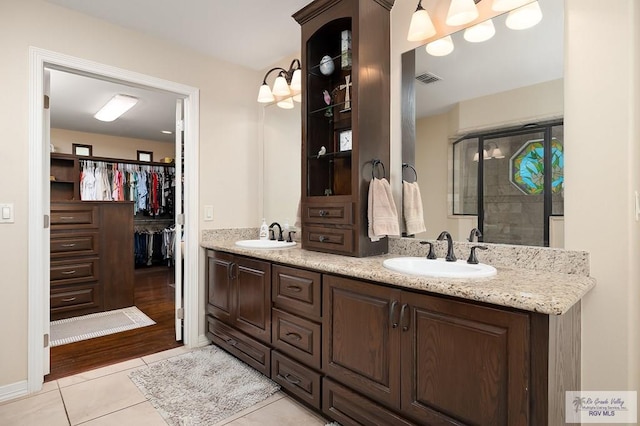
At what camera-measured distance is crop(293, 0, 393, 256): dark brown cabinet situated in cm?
199

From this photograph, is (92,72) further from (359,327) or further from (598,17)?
(598,17)

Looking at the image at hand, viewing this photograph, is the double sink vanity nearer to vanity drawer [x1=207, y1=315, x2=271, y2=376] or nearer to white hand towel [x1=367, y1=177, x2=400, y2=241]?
vanity drawer [x1=207, y1=315, x2=271, y2=376]

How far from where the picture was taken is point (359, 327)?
5.32ft

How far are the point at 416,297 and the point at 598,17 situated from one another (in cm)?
137

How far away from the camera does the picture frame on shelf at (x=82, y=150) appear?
18.5ft

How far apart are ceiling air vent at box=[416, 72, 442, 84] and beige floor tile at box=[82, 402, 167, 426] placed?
2401 millimetres

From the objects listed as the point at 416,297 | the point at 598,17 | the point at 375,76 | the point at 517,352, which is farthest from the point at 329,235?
the point at 598,17

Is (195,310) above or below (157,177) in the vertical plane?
below

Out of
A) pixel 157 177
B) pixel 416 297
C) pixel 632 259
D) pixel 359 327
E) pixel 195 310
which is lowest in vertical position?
pixel 195 310

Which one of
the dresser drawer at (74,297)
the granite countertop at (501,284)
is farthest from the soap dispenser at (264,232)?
the dresser drawer at (74,297)

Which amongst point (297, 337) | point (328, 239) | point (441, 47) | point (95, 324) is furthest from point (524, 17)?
point (95, 324)

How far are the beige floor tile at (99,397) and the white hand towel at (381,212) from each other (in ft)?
5.70

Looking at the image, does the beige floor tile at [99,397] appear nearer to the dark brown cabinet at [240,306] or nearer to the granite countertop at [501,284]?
the dark brown cabinet at [240,306]

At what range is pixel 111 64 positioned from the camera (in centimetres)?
250
